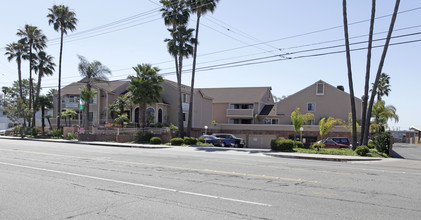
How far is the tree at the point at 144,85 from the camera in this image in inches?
1444

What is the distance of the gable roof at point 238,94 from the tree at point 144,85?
19666 mm

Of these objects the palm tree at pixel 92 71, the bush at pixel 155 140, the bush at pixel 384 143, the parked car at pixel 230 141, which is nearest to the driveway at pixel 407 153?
the bush at pixel 384 143

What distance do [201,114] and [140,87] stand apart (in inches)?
578

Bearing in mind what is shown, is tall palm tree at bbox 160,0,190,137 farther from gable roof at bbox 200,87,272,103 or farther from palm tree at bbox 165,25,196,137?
gable roof at bbox 200,87,272,103

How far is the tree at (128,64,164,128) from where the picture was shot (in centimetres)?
3669

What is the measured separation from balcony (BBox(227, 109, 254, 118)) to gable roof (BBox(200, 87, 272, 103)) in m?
1.55

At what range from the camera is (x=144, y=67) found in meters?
37.8

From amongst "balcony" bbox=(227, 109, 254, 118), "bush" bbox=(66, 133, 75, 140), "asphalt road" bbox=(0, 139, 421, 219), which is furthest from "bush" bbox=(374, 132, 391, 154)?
"bush" bbox=(66, 133, 75, 140)

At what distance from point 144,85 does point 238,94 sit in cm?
2358

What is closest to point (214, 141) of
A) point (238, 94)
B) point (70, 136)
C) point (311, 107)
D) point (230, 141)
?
point (230, 141)

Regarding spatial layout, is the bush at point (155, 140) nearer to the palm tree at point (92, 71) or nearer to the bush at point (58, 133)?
the palm tree at point (92, 71)

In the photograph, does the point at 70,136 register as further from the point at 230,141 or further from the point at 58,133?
the point at 230,141

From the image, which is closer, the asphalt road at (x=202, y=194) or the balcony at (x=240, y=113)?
the asphalt road at (x=202, y=194)

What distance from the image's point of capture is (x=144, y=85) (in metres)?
36.8
